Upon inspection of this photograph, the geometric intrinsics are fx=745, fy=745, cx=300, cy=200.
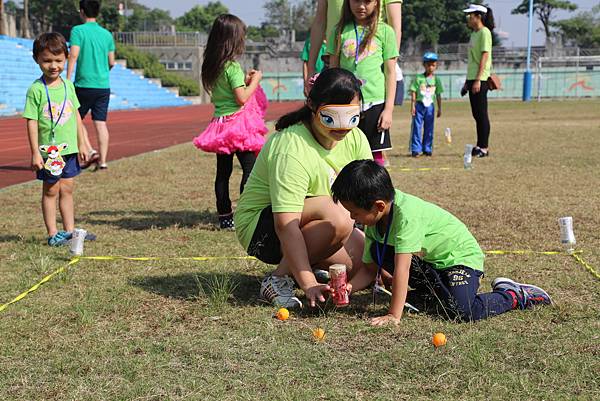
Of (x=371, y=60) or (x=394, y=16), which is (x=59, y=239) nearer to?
(x=371, y=60)

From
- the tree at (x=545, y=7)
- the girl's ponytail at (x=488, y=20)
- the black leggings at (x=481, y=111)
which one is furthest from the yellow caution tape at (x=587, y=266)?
the tree at (x=545, y=7)

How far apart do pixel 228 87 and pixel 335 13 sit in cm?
108

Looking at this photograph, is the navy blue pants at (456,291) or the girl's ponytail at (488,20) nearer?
the navy blue pants at (456,291)

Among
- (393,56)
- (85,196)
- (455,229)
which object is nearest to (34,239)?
(85,196)

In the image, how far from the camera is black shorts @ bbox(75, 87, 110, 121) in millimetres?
9674

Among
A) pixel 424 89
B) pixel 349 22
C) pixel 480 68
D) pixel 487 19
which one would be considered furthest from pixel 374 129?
pixel 424 89

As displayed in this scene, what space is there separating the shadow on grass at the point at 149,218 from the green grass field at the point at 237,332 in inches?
1.8

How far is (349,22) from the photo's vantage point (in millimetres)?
5273

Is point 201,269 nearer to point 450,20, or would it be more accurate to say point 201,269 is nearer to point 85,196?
point 85,196

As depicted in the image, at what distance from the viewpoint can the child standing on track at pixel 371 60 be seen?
5215 mm

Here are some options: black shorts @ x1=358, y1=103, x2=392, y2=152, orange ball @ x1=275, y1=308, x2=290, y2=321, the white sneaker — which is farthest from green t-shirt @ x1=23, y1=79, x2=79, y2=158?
orange ball @ x1=275, y1=308, x2=290, y2=321

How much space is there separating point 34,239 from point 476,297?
3476 mm

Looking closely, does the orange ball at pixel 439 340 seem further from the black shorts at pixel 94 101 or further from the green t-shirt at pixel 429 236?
the black shorts at pixel 94 101

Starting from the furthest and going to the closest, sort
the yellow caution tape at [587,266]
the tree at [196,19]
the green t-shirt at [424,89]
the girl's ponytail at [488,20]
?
the tree at [196,19]
the green t-shirt at [424,89]
the girl's ponytail at [488,20]
the yellow caution tape at [587,266]
